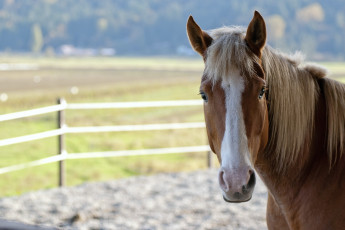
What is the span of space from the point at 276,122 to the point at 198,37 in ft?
1.69

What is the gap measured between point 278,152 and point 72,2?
5274 inches

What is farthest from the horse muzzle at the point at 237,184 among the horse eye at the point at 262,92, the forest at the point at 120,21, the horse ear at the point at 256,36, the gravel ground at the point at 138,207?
the forest at the point at 120,21

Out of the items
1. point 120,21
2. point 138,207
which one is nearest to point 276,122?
point 138,207

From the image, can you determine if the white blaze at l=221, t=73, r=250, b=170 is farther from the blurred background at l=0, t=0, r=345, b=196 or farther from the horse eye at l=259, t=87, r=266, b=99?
the blurred background at l=0, t=0, r=345, b=196

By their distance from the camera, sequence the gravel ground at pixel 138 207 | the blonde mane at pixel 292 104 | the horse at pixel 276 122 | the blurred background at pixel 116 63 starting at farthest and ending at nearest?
the blurred background at pixel 116 63
the gravel ground at pixel 138 207
the blonde mane at pixel 292 104
the horse at pixel 276 122

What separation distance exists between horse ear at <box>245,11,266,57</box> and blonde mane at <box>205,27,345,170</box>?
3cm

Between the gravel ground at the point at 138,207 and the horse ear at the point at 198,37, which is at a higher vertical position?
the horse ear at the point at 198,37

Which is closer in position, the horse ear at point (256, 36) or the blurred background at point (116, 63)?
the horse ear at point (256, 36)

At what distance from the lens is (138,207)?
4918 mm

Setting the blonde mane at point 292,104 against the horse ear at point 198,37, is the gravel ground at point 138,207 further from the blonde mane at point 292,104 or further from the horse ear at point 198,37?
the horse ear at point 198,37

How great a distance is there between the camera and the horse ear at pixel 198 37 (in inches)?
82.0

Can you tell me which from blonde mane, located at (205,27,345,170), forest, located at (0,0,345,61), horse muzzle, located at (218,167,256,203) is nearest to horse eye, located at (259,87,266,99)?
blonde mane, located at (205,27,345,170)

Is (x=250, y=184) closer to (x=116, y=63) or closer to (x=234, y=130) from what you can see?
(x=234, y=130)

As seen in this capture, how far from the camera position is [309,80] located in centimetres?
216
